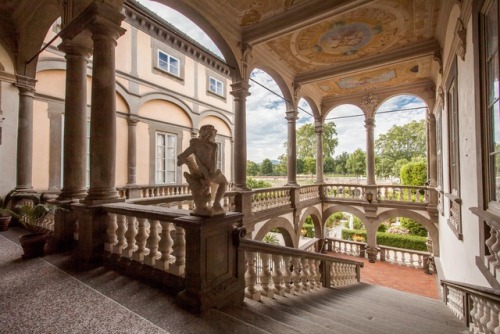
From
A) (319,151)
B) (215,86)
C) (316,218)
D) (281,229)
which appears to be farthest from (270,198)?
(215,86)

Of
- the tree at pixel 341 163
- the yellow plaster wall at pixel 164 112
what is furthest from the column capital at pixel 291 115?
the tree at pixel 341 163

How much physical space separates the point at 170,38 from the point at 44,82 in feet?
16.8

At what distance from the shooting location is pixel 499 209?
9.04ft

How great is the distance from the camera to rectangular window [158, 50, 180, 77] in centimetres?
1103

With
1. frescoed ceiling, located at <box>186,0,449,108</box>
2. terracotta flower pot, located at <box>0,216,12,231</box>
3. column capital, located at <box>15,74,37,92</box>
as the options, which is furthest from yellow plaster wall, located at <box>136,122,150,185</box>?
frescoed ceiling, located at <box>186,0,449,108</box>

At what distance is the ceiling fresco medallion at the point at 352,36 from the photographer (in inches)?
261

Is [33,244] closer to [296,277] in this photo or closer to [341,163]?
[296,277]

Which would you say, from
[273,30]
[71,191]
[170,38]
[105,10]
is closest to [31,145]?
[71,191]

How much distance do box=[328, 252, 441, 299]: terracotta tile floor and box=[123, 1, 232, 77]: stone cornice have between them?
10.1 meters

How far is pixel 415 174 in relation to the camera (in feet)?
52.5

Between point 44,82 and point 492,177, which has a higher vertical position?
point 44,82

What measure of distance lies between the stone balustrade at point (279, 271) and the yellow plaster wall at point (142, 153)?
796cm

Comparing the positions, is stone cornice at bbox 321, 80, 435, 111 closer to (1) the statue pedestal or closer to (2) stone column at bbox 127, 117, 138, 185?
(2) stone column at bbox 127, 117, 138, 185

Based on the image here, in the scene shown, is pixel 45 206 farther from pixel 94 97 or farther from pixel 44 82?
pixel 44 82
